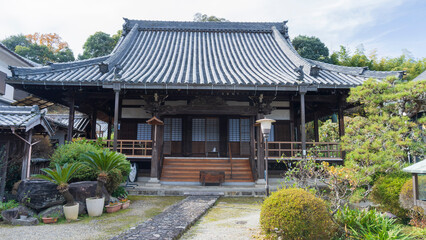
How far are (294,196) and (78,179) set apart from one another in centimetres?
624

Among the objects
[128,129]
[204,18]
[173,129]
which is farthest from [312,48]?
[128,129]

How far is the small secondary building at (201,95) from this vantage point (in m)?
9.88

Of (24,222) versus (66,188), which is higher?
(66,188)

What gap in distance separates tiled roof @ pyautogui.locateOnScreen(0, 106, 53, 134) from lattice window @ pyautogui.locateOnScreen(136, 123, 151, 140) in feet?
17.2

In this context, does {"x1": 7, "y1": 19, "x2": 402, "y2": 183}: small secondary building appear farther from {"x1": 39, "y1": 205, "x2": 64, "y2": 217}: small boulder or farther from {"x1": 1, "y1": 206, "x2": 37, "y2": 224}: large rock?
{"x1": 1, "y1": 206, "x2": 37, "y2": 224}: large rock

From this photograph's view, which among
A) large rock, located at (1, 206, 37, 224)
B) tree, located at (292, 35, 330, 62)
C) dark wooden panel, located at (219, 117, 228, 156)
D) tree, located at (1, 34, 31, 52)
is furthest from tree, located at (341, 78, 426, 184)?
tree, located at (1, 34, 31, 52)

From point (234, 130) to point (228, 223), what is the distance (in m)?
7.97

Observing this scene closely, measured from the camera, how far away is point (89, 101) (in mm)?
12445

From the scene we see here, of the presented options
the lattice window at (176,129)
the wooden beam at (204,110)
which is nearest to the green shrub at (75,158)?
the wooden beam at (204,110)

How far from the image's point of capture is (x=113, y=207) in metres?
6.94

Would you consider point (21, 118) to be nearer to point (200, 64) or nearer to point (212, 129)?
point (200, 64)

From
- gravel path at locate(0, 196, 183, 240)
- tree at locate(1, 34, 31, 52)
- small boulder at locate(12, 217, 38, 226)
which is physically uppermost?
tree at locate(1, 34, 31, 52)

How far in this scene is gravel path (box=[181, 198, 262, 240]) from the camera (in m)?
4.95

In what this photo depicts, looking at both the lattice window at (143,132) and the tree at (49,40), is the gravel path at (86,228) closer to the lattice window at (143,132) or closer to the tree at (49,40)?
the lattice window at (143,132)
